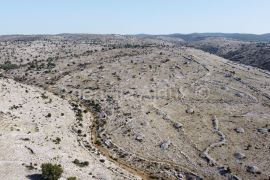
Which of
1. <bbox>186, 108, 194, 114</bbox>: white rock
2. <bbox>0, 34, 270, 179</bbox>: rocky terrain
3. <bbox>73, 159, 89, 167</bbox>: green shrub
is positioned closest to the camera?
<bbox>73, 159, 89, 167</bbox>: green shrub

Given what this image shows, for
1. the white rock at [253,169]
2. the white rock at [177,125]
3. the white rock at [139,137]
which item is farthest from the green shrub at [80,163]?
the white rock at [253,169]

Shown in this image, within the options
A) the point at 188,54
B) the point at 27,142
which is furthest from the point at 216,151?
the point at 188,54

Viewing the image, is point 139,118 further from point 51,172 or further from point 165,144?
point 51,172

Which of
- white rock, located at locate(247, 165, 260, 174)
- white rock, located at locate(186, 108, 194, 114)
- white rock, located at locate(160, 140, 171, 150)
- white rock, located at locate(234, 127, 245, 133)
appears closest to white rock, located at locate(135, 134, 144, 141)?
white rock, located at locate(160, 140, 171, 150)

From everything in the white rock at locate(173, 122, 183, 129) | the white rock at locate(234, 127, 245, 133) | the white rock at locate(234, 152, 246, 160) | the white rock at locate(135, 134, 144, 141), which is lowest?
the white rock at locate(234, 152, 246, 160)

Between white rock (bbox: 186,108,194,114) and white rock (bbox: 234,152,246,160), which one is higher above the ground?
white rock (bbox: 186,108,194,114)

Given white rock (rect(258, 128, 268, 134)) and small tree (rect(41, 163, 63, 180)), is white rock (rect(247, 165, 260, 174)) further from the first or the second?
small tree (rect(41, 163, 63, 180))
